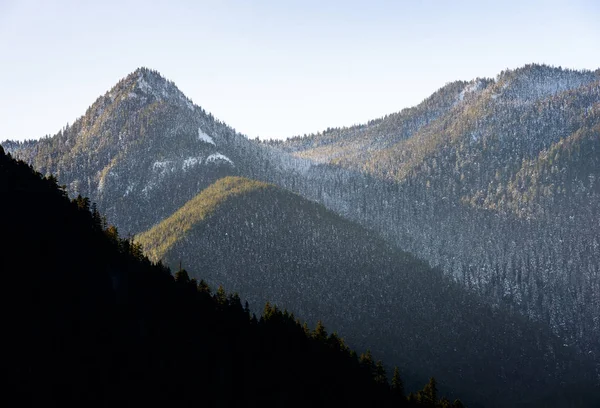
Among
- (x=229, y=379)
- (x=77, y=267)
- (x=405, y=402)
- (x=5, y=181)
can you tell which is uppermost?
(x=5, y=181)

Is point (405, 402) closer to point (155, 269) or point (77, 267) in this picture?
point (155, 269)

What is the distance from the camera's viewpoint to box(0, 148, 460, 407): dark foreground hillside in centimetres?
7688

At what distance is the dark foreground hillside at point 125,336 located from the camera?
76.9 m

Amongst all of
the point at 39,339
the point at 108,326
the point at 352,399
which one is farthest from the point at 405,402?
the point at 39,339

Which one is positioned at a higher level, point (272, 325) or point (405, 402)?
point (272, 325)

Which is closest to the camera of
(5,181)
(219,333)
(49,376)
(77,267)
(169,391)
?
(49,376)

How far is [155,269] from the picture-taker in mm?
114125

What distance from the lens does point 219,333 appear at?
10769 centimetres

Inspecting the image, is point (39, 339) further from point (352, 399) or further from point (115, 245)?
point (352, 399)

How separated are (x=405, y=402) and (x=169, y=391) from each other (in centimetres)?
4762

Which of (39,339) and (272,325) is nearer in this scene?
(39,339)

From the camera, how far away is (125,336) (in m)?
88.3

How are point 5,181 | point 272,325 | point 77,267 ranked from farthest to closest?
→ point 272,325
point 5,181
point 77,267

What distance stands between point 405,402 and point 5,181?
69749 millimetres
